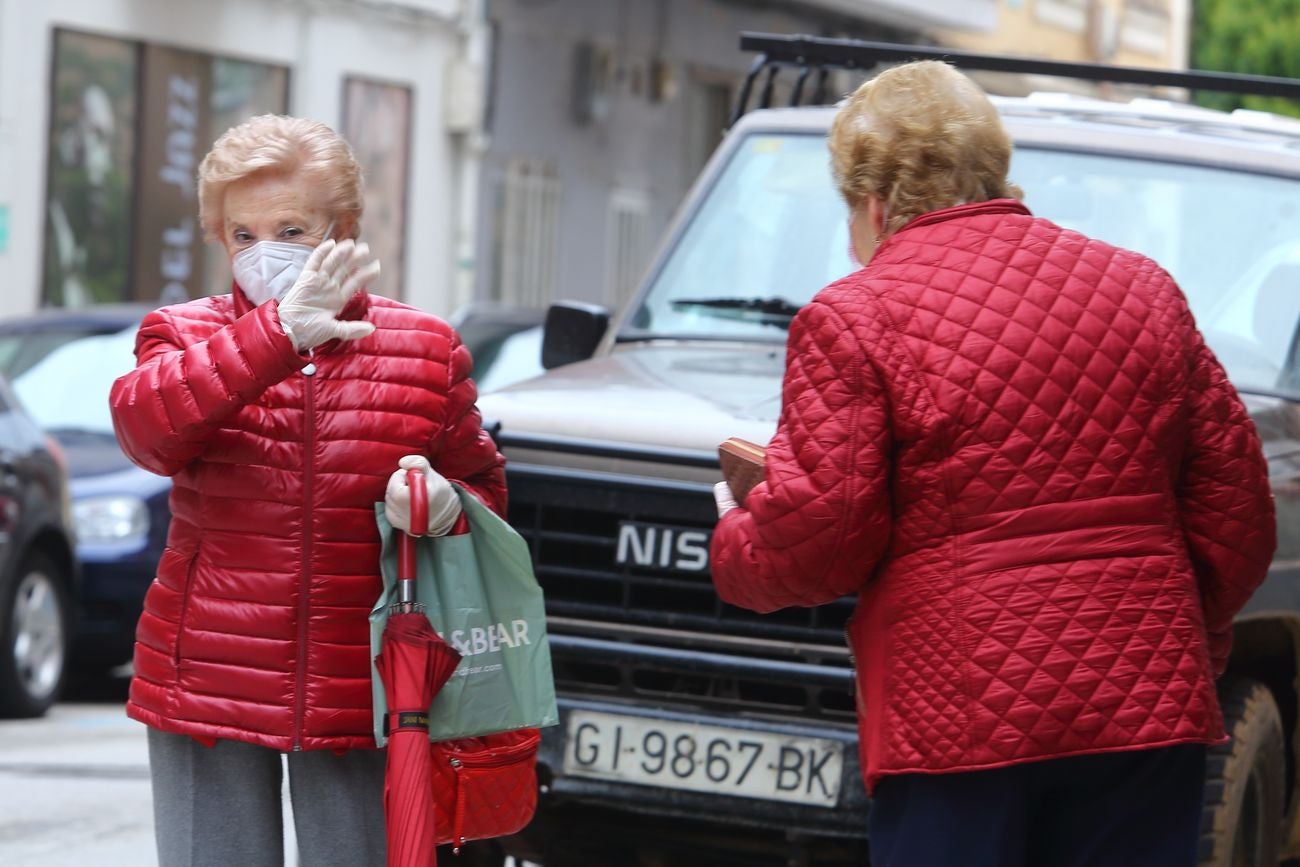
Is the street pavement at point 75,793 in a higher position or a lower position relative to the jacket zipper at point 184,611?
lower

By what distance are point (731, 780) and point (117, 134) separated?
16.1m

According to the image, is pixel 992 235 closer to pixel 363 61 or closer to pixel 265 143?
pixel 265 143

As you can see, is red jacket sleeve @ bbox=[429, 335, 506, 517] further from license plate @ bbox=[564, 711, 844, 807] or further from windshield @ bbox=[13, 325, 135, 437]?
windshield @ bbox=[13, 325, 135, 437]

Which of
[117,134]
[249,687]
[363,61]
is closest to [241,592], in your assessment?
[249,687]

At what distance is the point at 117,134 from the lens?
2061 centimetres

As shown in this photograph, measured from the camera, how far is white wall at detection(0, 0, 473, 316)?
63.1ft

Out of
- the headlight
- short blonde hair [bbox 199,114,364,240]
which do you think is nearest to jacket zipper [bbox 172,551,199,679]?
short blonde hair [bbox 199,114,364,240]

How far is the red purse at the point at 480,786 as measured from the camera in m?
3.98

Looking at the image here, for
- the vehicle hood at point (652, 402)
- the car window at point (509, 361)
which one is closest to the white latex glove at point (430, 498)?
the vehicle hood at point (652, 402)

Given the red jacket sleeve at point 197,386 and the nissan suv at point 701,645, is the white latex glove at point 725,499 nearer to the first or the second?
the red jacket sleeve at point 197,386

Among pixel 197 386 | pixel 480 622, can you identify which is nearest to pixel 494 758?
pixel 480 622

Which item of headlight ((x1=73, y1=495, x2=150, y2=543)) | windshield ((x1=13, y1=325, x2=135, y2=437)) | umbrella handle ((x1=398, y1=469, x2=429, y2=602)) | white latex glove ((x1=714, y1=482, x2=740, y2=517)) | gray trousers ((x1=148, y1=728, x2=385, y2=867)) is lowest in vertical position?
headlight ((x1=73, y1=495, x2=150, y2=543))

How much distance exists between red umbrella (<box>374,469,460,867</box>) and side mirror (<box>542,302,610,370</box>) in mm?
2960

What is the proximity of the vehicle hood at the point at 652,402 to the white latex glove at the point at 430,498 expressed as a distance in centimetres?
147
